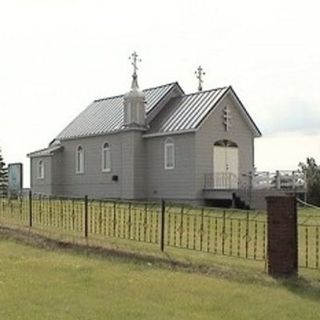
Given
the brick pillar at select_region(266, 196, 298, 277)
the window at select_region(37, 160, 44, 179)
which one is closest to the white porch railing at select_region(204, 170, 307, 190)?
the window at select_region(37, 160, 44, 179)

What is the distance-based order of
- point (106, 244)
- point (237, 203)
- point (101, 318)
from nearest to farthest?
1. point (101, 318)
2. point (106, 244)
3. point (237, 203)

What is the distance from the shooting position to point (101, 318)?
787cm

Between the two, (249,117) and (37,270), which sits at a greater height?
(249,117)

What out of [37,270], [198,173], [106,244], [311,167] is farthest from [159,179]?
[37,270]

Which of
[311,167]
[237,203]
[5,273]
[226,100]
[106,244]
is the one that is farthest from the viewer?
[311,167]

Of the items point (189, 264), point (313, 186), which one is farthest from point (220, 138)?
point (189, 264)

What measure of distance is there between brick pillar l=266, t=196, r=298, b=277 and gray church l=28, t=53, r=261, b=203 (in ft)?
68.0

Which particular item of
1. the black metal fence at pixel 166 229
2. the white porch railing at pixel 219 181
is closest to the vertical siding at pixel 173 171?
the white porch railing at pixel 219 181

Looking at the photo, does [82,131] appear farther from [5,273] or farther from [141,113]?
[5,273]

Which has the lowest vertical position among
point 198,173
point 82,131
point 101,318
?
point 101,318

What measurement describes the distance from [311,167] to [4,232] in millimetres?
27017

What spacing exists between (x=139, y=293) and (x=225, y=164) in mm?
24567

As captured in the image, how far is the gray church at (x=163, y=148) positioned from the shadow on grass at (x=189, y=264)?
17.3m

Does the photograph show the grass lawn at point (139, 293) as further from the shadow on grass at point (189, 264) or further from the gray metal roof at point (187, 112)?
the gray metal roof at point (187, 112)
